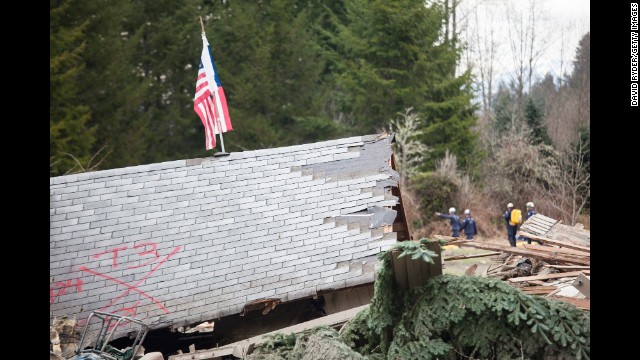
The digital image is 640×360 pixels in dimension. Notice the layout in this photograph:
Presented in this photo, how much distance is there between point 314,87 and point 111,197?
92.4ft

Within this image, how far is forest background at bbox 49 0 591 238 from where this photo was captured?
29500mm

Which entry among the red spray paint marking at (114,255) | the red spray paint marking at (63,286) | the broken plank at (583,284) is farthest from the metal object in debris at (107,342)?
the broken plank at (583,284)

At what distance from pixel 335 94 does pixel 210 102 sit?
2395 cm

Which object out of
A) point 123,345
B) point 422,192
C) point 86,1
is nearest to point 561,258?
point 123,345

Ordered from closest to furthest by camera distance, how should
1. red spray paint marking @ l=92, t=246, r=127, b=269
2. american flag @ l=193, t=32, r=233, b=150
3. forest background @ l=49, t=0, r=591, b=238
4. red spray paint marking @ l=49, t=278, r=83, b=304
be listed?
1. red spray paint marking @ l=49, t=278, r=83, b=304
2. red spray paint marking @ l=92, t=246, r=127, b=269
3. american flag @ l=193, t=32, r=233, b=150
4. forest background @ l=49, t=0, r=591, b=238

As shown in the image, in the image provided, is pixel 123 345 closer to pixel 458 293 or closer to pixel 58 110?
pixel 458 293

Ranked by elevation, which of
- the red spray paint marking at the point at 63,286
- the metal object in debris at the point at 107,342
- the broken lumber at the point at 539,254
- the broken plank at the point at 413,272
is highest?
the broken plank at the point at 413,272

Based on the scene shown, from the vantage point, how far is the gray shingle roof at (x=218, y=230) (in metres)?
11.0

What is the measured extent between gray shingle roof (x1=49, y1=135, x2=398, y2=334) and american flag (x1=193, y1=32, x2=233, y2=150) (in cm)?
193

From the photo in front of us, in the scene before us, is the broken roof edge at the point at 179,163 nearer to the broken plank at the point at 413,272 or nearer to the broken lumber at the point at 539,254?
the broken lumber at the point at 539,254

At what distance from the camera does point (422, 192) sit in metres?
29.6

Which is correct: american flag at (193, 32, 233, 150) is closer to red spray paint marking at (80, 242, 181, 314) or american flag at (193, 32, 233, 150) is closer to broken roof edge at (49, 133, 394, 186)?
broken roof edge at (49, 133, 394, 186)

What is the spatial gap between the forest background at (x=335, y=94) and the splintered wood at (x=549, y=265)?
13.4m

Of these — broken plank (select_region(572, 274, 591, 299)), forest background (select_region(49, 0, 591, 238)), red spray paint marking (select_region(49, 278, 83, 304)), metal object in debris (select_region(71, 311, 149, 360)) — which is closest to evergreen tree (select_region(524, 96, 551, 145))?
forest background (select_region(49, 0, 591, 238))
